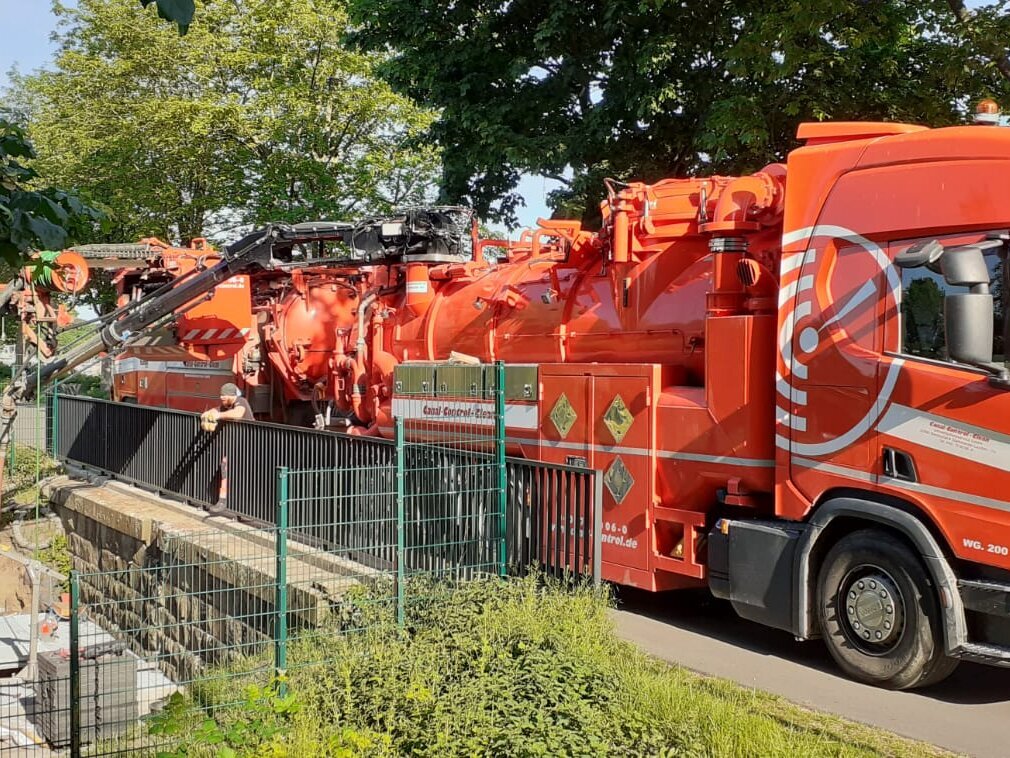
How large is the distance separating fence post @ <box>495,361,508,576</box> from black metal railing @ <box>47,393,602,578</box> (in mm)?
82

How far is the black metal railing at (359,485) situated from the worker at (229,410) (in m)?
0.15

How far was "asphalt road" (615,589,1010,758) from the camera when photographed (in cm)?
554

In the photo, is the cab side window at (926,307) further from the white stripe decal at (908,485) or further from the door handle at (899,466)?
the white stripe decal at (908,485)

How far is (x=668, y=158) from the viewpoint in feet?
52.6

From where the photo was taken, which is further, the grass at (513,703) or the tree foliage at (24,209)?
the grass at (513,703)

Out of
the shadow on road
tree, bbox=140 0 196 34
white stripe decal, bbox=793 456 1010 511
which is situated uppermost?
tree, bbox=140 0 196 34

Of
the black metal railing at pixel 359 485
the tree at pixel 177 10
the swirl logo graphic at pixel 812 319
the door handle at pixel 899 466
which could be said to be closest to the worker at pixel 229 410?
the black metal railing at pixel 359 485

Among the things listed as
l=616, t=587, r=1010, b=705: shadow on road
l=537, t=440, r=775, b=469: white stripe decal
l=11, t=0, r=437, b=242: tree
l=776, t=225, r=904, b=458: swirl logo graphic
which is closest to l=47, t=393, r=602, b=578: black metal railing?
l=537, t=440, r=775, b=469: white stripe decal

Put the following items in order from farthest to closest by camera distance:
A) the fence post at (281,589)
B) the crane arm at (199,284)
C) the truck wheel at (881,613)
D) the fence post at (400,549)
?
the crane arm at (199,284) < the fence post at (400,549) < the fence post at (281,589) < the truck wheel at (881,613)

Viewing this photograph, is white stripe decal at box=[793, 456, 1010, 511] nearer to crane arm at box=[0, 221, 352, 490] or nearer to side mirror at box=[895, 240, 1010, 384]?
side mirror at box=[895, 240, 1010, 384]

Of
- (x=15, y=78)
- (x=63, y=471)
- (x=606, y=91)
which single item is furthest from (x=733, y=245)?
(x=15, y=78)

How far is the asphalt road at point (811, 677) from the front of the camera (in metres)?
5.54

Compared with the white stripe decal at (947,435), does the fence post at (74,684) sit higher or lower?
lower

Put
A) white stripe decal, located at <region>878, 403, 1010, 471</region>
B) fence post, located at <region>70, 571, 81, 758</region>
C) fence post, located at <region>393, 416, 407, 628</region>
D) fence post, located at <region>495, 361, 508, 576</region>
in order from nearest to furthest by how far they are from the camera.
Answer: fence post, located at <region>70, 571, 81, 758</region> < white stripe decal, located at <region>878, 403, 1010, 471</region> < fence post, located at <region>393, 416, 407, 628</region> < fence post, located at <region>495, 361, 508, 576</region>
